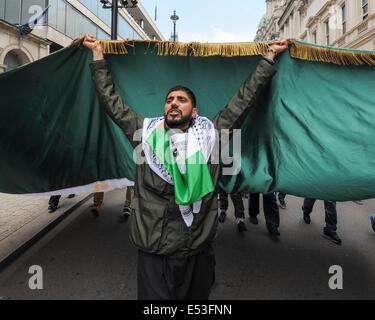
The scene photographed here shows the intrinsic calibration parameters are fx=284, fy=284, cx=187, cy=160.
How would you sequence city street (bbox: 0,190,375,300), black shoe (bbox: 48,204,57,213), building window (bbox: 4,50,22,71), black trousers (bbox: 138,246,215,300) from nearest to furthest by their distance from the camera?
black trousers (bbox: 138,246,215,300)
city street (bbox: 0,190,375,300)
black shoe (bbox: 48,204,57,213)
building window (bbox: 4,50,22,71)

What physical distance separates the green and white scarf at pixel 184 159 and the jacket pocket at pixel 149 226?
0.18 m

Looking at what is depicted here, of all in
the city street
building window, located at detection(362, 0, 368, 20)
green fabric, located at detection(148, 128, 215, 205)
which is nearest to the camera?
green fabric, located at detection(148, 128, 215, 205)

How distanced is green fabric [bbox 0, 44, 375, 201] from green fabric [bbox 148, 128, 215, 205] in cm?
113

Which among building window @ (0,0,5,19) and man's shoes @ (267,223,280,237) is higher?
building window @ (0,0,5,19)

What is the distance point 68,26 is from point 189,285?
881 inches

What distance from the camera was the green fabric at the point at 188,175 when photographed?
1.94 metres

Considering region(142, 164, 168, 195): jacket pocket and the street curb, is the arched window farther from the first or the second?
region(142, 164, 168, 195): jacket pocket

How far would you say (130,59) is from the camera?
9.62 ft

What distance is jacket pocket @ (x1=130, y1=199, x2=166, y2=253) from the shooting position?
203 centimetres

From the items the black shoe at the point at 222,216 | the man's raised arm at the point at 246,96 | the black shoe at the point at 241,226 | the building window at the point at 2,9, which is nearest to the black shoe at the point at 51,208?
the black shoe at the point at 222,216

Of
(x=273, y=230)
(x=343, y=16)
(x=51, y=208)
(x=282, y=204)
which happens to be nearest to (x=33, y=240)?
(x=51, y=208)

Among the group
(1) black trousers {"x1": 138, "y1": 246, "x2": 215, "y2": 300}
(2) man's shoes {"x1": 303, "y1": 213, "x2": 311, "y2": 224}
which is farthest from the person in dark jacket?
(1) black trousers {"x1": 138, "y1": 246, "x2": 215, "y2": 300}
